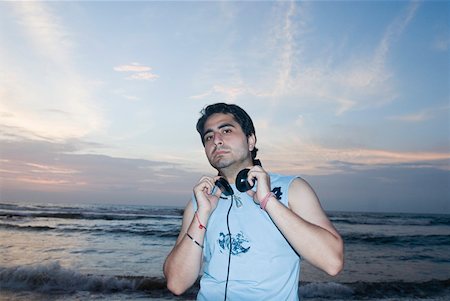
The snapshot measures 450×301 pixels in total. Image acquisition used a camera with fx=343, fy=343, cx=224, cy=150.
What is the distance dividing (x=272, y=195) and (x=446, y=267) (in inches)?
511

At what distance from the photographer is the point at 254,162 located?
271 centimetres

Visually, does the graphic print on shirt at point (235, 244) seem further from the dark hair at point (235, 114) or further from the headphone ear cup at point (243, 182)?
the dark hair at point (235, 114)

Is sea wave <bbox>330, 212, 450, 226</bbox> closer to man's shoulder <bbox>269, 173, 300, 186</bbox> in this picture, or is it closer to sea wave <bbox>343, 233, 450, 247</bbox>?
sea wave <bbox>343, 233, 450, 247</bbox>

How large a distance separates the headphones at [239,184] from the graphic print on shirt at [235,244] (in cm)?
29

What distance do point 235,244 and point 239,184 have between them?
1.26 feet

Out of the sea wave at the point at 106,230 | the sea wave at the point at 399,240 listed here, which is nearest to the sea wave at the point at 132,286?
the sea wave at the point at 399,240

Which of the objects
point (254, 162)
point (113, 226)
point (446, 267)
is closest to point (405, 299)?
point (446, 267)

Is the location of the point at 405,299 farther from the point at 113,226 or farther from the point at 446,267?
the point at 113,226

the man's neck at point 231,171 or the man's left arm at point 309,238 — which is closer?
the man's left arm at point 309,238

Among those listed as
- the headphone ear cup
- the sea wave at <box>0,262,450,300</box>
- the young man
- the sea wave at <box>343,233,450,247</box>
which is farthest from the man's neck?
the sea wave at <box>343,233,450,247</box>

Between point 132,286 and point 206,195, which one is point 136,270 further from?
point 206,195

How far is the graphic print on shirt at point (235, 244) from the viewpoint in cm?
211

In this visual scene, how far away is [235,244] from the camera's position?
7.00 ft

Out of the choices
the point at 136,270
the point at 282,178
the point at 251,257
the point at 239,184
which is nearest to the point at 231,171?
the point at 239,184
